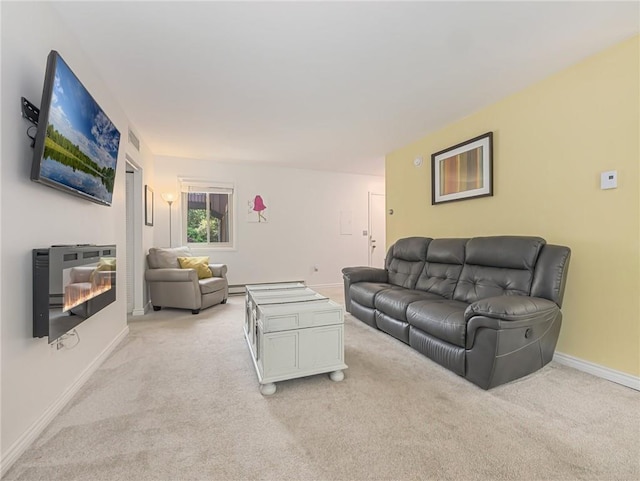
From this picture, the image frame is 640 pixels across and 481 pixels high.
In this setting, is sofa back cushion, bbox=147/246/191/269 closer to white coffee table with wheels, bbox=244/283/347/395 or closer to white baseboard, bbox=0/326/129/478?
white baseboard, bbox=0/326/129/478

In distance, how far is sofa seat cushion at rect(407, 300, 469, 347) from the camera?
6.56 feet

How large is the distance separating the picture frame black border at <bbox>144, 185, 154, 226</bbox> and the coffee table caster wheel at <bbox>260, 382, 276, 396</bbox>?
10.3 feet

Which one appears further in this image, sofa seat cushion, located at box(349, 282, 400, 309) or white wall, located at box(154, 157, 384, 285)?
white wall, located at box(154, 157, 384, 285)

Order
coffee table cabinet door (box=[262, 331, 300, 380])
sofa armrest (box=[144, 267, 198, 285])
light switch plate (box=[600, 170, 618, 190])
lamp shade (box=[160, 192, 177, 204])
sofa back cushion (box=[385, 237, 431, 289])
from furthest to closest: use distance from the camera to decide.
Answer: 1. lamp shade (box=[160, 192, 177, 204])
2. sofa armrest (box=[144, 267, 198, 285])
3. sofa back cushion (box=[385, 237, 431, 289])
4. light switch plate (box=[600, 170, 618, 190])
5. coffee table cabinet door (box=[262, 331, 300, 380])

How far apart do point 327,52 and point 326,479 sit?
251cm

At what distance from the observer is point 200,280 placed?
406 cm

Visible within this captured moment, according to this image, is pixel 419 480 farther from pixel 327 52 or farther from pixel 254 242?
pixel 254 242

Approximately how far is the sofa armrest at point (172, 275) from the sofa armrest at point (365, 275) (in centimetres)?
199

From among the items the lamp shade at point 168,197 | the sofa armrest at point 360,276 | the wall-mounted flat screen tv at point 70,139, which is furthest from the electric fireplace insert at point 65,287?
the lamp shade at point 168,197

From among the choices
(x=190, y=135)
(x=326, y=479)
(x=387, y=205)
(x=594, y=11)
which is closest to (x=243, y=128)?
(x=190, y=135)

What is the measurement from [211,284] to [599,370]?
405 centimetres

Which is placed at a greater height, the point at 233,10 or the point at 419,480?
the point at 233,10

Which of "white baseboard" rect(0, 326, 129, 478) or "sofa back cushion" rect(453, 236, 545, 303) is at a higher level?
"sofa back cushion" rect(453, 236, 545, 303)

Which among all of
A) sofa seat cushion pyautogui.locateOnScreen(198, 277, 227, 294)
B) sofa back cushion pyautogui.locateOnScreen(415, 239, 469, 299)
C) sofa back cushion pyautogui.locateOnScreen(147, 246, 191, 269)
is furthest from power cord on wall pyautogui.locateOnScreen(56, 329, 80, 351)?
sofa back cushion pyautogui.locateOnScreen(415, 239, 469, 299)
